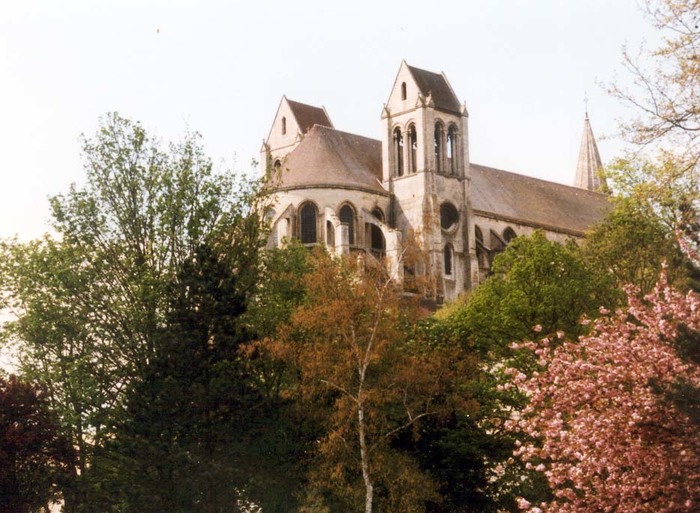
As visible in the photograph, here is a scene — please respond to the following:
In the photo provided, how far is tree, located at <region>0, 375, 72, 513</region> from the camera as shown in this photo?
33531mm

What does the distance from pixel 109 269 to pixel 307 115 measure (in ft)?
157

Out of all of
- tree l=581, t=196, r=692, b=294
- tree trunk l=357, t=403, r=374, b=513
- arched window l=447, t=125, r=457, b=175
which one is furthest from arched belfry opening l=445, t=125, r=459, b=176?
tree trunk l=357, t=403, r=374, b=513

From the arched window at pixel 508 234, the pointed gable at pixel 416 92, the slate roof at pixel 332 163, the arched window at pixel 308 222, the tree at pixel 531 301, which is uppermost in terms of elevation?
the pointed gable at pixel 416 92

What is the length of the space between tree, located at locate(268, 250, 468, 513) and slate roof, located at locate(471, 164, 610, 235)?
4514cm

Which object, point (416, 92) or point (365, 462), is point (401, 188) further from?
point (365, 462)

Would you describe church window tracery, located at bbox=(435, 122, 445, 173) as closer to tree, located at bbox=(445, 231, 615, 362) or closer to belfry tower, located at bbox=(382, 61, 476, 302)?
belfry tower, located at bbox=(382, 61, 476, 302)

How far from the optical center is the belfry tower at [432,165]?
72.3m

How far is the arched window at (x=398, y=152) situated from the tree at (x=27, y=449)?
41.9 metres

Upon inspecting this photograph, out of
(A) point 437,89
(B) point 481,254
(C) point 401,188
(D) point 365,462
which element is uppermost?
(A) point 437,89

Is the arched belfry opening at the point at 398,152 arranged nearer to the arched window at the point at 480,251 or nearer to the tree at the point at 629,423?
the arched window at the point at 480,251

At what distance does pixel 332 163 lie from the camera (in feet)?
233

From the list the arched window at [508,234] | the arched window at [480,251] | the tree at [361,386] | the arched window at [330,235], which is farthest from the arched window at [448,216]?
the tree at [361,386]

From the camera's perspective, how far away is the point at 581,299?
35969mm

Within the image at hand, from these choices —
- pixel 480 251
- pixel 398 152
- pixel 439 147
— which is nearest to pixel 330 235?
pixel 398 152
